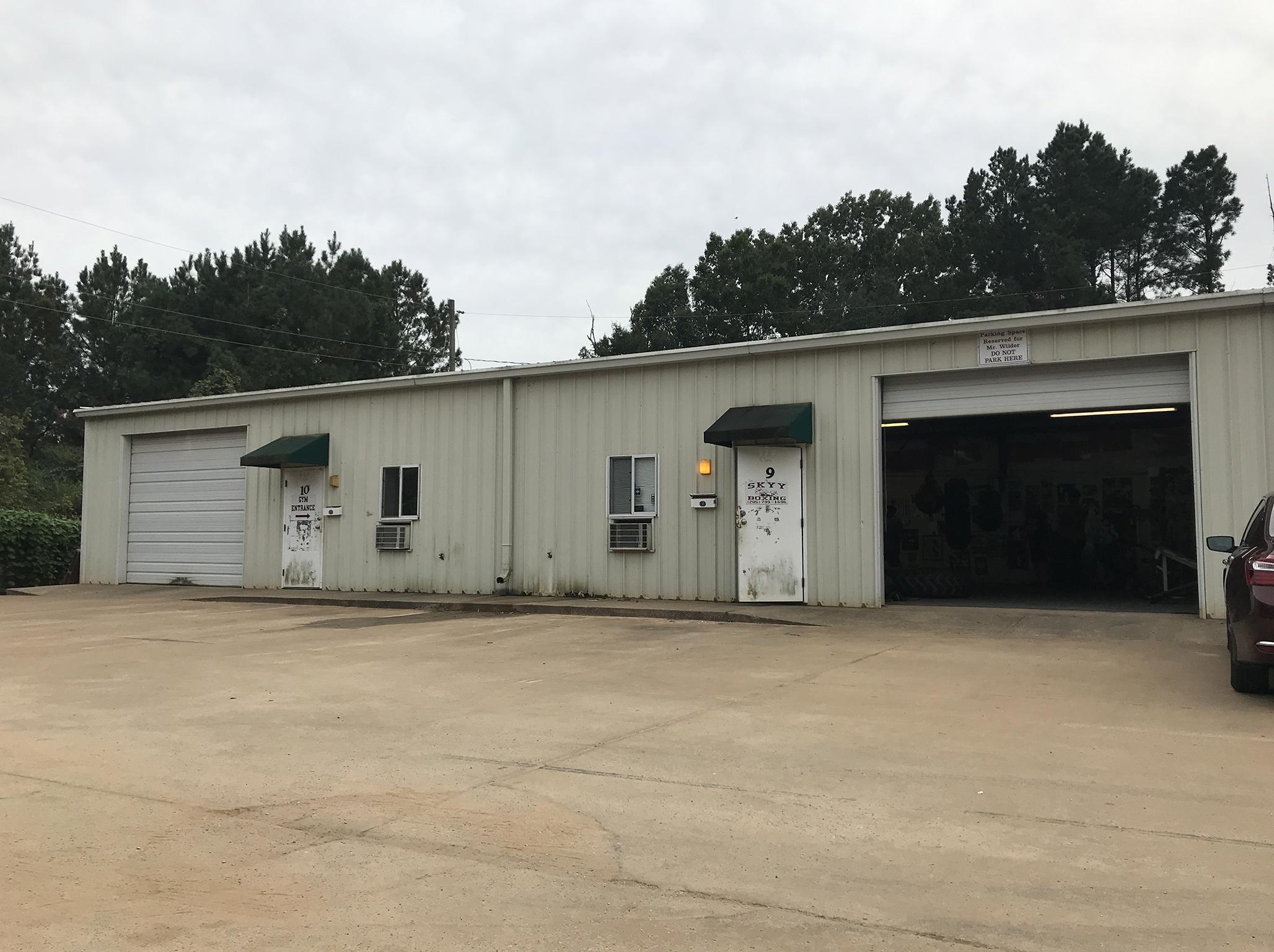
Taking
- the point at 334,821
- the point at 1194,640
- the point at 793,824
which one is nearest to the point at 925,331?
the point at 1194,640

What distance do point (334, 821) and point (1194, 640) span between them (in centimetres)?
935

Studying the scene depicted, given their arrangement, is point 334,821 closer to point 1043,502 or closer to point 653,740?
point 653,740

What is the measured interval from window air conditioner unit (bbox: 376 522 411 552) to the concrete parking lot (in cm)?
794

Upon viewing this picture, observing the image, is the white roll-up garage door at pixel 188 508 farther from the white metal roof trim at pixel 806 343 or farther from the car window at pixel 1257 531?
the car window at pixel 1257 531

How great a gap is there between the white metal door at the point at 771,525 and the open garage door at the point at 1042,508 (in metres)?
2.55

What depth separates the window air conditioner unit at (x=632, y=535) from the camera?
49.7 feet

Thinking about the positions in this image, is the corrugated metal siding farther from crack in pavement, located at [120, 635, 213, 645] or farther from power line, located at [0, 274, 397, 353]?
power line, located at [0, 274, 397, 353]

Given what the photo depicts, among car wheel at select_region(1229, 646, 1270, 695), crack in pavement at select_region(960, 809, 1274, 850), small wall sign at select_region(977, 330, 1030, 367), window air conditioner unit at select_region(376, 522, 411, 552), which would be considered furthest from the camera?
window air conditioner unit at select_region(376, 522, 411, 552)

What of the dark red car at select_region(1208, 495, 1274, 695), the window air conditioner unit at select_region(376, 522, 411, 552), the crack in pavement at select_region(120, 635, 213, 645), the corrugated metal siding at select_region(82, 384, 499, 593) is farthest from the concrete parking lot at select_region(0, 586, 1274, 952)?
the window air conditioner unit at select_region(376, 522, 411, 552)

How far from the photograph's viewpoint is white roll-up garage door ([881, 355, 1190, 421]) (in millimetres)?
12305

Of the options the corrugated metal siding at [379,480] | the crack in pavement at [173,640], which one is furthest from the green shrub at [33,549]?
the crack in pavement at [173,640]

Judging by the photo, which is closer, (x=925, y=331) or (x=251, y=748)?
(x=251, y=748)

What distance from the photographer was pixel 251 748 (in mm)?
5914

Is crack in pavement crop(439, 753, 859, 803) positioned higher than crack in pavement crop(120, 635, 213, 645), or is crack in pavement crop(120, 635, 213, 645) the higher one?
crack in pavement crop(120, 635, 213, 645)
